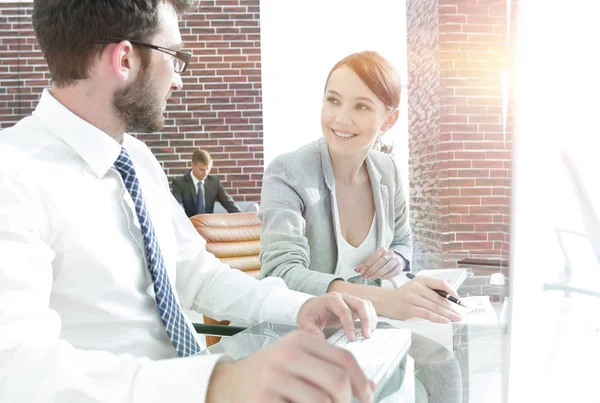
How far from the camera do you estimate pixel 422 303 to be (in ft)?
3.16

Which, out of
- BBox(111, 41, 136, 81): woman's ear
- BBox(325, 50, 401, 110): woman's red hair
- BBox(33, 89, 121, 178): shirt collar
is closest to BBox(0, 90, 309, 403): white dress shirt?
BBox(33, 89, 121, 178): shirt collar

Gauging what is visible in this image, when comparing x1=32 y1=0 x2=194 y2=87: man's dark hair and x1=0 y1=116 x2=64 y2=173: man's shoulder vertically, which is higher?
x1=32 y1=0 x2=194 y2=87: man's dark hair

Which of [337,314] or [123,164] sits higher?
[123,164]

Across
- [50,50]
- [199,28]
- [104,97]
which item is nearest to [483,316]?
[104,97]

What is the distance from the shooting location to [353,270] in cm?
151

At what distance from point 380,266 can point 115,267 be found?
0.78m

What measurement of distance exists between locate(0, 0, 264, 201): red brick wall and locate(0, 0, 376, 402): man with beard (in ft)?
13.6

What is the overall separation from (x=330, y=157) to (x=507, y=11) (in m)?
1.35

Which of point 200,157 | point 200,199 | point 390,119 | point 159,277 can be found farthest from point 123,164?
point 200,157

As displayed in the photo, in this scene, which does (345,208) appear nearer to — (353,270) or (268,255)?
(353,270)

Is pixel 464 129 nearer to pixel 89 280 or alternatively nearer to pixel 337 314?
pixel 337 314

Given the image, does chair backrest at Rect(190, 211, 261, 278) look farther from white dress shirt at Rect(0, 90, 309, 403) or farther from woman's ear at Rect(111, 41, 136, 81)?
woman's ear at Rect(111, 41, 136, 81)

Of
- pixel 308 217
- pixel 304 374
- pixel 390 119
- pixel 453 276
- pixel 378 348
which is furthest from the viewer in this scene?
pixel 390 119

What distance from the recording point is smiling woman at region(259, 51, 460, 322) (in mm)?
1366
